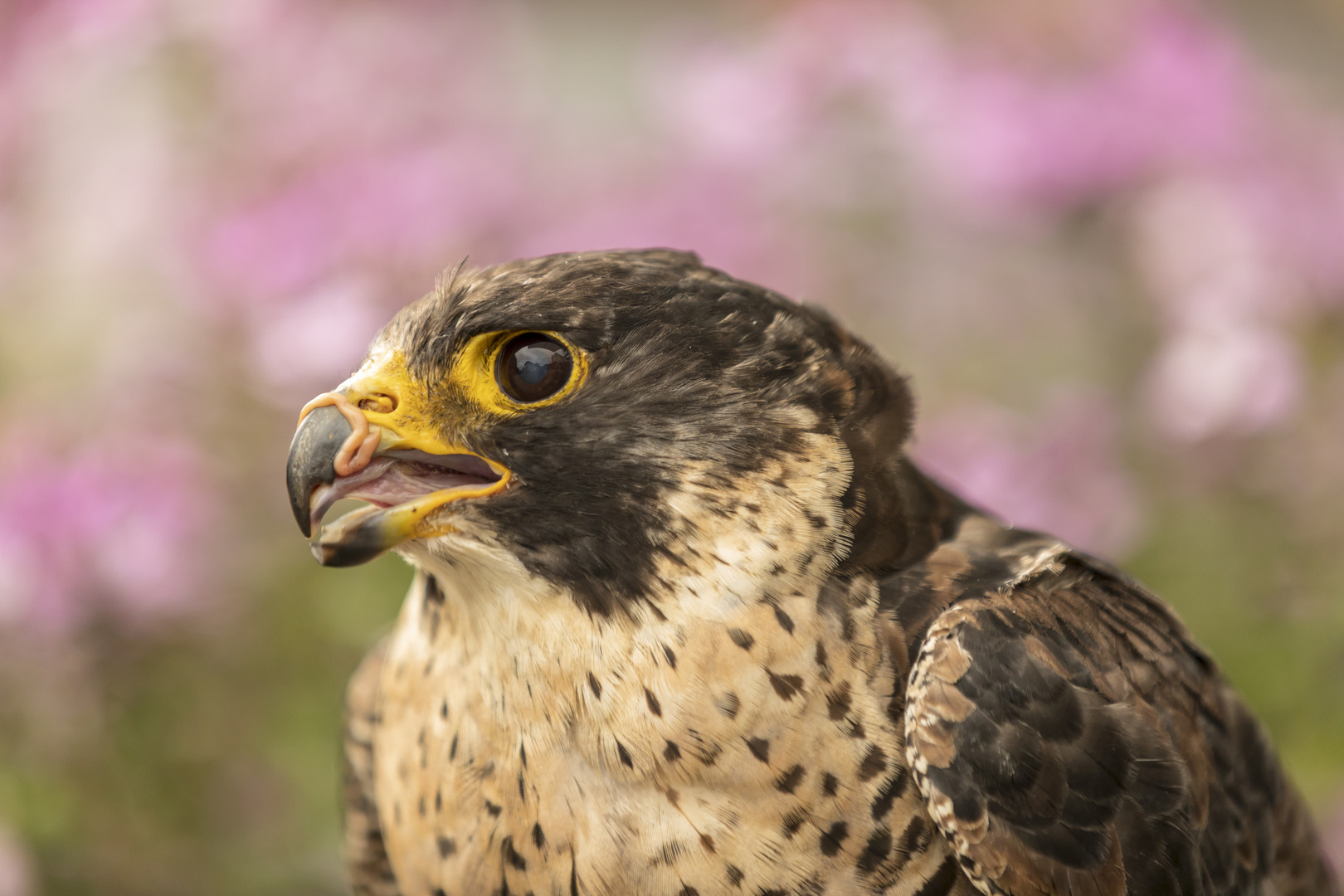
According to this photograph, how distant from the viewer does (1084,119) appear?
10.0ft

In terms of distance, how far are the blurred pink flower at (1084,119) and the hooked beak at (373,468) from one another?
1964 millimetres

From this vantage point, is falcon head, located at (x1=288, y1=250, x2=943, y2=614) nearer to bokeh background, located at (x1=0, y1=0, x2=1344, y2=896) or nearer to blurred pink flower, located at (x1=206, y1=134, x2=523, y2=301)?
bokeh background, located at (x1=0, y1=0, x2=1344, y2=896)

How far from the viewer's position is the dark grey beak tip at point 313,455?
1544 millimetres

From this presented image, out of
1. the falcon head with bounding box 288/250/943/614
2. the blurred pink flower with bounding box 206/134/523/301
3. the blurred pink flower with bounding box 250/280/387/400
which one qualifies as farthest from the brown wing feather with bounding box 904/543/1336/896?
the blurred pink flower with bounding box 206/134/523/301

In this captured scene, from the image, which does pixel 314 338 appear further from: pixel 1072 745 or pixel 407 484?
pixel 1072 745

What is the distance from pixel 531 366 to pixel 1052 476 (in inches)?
68.2

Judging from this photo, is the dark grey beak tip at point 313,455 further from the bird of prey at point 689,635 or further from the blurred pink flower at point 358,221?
the blurred pink flower at point 358,221

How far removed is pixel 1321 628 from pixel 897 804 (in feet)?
5.47

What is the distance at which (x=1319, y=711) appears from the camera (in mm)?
2756

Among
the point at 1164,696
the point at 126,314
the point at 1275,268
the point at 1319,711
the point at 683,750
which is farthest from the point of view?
the point at 126,314

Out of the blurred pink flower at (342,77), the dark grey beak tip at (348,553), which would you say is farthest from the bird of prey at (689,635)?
the blurred pink flower at (342,77)

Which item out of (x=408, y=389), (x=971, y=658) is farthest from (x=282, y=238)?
(x=971, y=658)

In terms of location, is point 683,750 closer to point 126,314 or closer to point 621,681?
point 621,681

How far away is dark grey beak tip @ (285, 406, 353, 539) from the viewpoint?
1544mm
